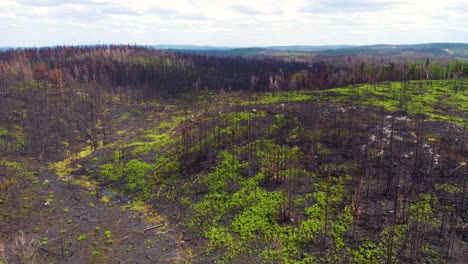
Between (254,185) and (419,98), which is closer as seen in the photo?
(254,185)

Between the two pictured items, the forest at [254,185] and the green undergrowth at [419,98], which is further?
the green undergrowth at [419,98]

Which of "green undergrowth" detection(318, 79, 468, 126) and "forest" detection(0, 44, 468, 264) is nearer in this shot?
"forest" detection(0, 44, 468, 264)

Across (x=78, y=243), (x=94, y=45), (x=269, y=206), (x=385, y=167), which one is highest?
(x=94, y=45)

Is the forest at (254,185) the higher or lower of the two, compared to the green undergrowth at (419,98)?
lower

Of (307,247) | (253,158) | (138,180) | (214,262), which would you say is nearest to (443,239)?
(307,247)

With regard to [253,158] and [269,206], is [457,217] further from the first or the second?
[253,158]

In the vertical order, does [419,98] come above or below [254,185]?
above

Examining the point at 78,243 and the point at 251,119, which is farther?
the point at 251,119

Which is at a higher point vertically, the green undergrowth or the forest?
the green undergrowth
